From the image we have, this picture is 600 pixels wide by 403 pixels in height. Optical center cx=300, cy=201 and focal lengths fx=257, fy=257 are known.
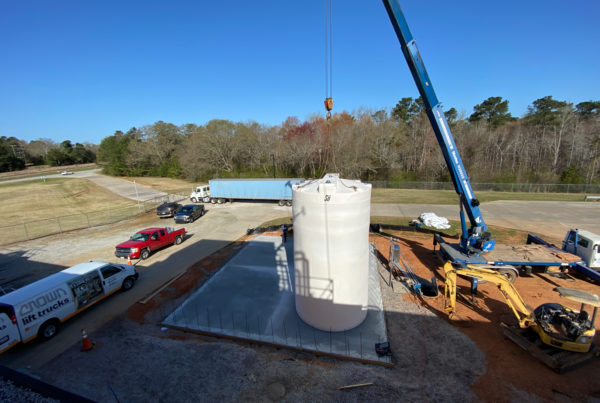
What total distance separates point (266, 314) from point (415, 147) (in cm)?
4741

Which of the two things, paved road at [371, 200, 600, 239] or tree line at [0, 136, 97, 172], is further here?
tree line at [0, 136, 97, 172]

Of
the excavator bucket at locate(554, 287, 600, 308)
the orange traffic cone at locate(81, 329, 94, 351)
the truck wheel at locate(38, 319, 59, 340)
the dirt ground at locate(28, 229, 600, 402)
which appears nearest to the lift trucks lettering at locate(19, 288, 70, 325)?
the truck wheel at locate(38, 319, 59, 340)

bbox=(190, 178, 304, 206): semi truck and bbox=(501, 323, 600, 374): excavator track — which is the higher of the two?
bbox=(190, 178, 304, 206): semi truck

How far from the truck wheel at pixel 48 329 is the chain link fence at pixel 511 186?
1674 inches

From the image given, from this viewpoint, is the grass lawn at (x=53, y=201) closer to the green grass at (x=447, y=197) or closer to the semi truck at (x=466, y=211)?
the semi truck at (x=466, y=211)

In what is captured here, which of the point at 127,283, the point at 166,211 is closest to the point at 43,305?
the point at 127,283

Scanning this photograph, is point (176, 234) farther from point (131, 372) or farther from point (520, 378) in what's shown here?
point (520, 378)

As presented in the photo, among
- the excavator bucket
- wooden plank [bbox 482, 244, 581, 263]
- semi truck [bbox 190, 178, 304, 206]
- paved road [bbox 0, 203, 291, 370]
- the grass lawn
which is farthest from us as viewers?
semi truck [bbox 190, 178, 304, 206]

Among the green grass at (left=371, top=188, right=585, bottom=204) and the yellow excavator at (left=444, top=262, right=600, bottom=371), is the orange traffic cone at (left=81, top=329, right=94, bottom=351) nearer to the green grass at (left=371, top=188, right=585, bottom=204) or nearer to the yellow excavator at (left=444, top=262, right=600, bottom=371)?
the yellow excavator at (left=444, top=262, right=600, bottom=371)

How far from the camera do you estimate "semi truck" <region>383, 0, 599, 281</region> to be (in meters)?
10.8

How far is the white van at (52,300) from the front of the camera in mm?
8368

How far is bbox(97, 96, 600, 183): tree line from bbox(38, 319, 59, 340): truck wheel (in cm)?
3830

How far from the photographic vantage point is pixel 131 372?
7.68 m

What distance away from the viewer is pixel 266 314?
33.5 feet
